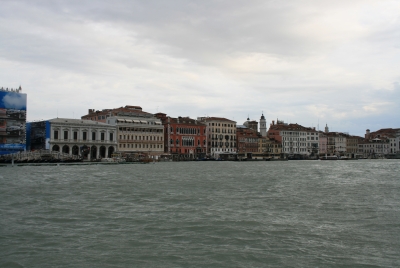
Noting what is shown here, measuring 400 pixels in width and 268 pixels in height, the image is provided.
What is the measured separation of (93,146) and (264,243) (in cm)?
5714

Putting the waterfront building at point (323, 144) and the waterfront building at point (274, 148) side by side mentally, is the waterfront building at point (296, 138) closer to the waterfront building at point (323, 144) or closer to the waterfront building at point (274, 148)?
the waterfront building at point (274, 148)

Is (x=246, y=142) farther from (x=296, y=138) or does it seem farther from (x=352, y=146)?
(x=352, y=146)

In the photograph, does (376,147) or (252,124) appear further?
(376,147)

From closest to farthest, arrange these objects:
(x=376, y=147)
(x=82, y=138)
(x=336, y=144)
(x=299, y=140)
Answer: (x=82, y=138) → (x=299, y=140) → (x=336, y=144) → (x=376, y=147)

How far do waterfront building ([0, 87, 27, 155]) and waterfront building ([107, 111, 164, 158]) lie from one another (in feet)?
48.3

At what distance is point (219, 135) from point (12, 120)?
39.5 meters


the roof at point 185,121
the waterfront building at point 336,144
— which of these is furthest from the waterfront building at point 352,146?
the roof at point 185,121

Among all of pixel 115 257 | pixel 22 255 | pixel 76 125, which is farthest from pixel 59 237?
pixel 76 125

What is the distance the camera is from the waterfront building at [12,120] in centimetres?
5391

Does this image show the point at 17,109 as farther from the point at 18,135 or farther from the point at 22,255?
the point at 22,255

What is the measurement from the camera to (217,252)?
28.5 feet

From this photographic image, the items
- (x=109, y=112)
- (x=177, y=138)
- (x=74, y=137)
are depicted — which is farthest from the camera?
(x=177, y=138)

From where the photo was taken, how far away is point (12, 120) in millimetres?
54625

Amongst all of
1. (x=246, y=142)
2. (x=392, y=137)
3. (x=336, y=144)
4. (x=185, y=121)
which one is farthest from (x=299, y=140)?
(x=185, y=121)
